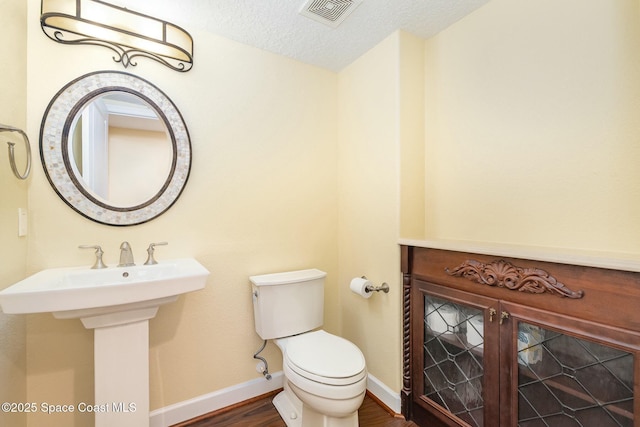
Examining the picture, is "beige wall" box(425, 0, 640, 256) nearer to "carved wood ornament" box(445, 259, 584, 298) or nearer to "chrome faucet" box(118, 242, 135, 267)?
"carved wood ornament" box(445, 259, 584, 298)

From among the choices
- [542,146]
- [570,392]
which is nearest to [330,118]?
[542,146]

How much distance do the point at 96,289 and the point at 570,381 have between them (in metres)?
1.75

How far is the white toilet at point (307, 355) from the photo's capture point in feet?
4.14

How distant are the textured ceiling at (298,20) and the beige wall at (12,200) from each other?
0.47m

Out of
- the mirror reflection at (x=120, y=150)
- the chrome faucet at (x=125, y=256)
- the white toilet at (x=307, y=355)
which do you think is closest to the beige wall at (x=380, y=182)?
the white toilet at (x=307, y=355)

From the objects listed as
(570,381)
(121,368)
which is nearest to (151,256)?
(121,368)

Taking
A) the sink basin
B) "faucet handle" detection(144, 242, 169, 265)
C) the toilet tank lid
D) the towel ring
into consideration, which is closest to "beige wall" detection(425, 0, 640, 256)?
the toilet tank lid

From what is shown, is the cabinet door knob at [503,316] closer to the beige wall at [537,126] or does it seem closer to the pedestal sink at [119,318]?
the beige wall at [537,126]

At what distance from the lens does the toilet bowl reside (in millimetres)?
1252

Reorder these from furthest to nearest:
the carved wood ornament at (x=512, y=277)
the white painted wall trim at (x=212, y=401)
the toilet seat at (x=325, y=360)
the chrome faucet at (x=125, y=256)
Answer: the white painted wall trim at (x=212, y=401) → the chrome faucet at (x=125, y=256) → the toilet seat at (x=325, y=360) → the carved wood ornament at (x=512, y=277)

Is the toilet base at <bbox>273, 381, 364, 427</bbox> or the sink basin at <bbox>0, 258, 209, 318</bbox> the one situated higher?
the sink basin at <bbox>0, 258, 209, 318</bbox>

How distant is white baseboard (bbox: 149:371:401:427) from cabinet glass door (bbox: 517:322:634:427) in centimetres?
75

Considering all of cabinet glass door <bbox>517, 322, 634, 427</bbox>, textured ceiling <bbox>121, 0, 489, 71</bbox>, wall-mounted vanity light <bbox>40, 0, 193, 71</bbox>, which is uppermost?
textured ceiling <bbox>121, 0, 489, 71</bbox>

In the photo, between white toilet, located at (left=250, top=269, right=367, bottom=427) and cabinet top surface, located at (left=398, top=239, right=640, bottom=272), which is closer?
cabinet top surface, located at (left=398, top=239, right=640, bottom=272)
